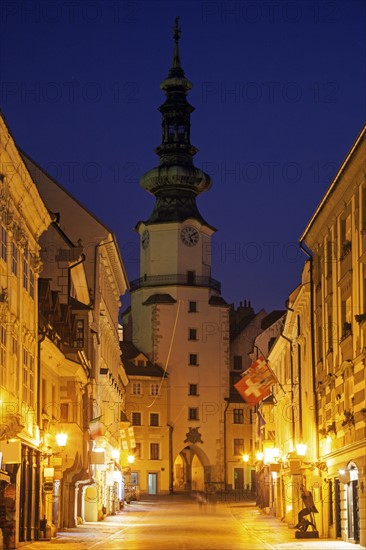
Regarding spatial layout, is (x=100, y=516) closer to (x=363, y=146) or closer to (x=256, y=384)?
(x=256, y=384)

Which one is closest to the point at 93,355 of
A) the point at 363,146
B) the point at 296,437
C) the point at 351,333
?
the point at 296,437

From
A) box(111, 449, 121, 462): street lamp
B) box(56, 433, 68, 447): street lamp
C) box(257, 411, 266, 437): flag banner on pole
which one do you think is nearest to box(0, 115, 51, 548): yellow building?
box(56, 433, 68, 447): street lamp

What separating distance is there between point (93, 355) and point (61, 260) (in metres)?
8.11

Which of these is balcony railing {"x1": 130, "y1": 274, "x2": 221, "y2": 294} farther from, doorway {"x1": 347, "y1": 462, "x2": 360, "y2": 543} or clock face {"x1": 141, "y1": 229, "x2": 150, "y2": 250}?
doorway {"x1": 347, "y1": 462, "x2": 360, "y2": 543}

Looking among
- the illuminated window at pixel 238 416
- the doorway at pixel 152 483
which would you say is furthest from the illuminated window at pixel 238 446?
the doorway at pixel 152 483

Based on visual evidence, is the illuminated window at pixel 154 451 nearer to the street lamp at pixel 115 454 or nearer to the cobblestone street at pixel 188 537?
the street lamp at pixel 115 454

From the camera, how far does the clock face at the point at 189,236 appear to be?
12181 centimetres

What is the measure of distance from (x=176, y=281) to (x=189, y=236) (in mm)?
5383

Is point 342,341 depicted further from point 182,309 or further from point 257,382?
point 182,309

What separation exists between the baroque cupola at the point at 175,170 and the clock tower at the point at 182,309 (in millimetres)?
106

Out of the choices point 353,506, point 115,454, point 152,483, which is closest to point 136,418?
point 152,483

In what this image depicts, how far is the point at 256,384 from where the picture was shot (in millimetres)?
55500

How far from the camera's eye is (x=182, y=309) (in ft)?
392

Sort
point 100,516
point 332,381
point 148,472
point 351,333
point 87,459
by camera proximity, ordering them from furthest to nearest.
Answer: point 148,472 → point 100,516 → point 87,459 → point 332,381 → point 351,333
